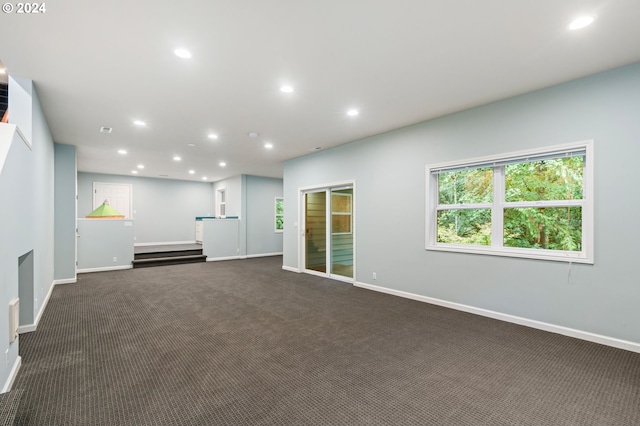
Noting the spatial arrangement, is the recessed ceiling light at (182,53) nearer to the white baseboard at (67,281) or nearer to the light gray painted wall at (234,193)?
the white baseboard at (67,281)

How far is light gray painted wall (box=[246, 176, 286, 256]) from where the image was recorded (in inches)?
384

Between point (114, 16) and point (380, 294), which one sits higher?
point (114, 16)

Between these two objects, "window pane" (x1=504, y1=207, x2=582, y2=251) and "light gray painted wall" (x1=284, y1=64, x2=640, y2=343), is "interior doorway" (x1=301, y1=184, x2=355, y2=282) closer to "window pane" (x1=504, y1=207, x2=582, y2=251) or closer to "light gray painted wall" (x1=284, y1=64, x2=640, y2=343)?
"light gray painted wall" (x1=284, y1=64, x2=640, y2=343)

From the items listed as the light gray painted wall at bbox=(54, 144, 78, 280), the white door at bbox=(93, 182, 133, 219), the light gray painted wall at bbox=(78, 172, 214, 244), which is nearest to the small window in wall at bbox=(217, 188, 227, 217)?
the light gray painted wall at bbox=(78, 172, 214, 244)

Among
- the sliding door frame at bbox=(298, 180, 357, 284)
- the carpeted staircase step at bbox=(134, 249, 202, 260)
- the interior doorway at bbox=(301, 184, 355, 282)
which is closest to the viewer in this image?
the sliding door frame at bbox=(298, 180, 357, 284)

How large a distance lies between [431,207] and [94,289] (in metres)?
6.03

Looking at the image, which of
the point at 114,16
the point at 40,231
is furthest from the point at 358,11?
the point at 40,231

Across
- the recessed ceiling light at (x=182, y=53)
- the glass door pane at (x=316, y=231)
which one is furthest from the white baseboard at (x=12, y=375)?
the glass door pane at (x=316, y=231)

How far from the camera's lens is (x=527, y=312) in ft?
11.7

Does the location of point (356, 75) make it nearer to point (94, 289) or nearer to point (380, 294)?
point (380, 294)

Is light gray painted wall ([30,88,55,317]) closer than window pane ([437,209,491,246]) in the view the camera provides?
Yes

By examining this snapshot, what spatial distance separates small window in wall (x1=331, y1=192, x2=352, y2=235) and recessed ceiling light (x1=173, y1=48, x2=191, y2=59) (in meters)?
4.10

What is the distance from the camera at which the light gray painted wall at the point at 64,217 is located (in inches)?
227

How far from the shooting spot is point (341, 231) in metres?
6.64
